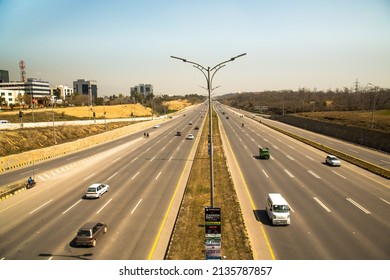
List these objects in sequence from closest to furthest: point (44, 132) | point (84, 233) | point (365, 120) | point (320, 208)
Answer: point (84, 233) < point (320, 208) < point (44, 132) < point (365, 120)

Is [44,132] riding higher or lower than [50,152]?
higher

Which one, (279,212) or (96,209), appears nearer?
(279,212)

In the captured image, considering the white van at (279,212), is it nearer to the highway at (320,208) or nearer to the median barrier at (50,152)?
the highway at (320,208)

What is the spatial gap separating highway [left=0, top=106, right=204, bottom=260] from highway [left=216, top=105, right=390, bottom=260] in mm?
8015

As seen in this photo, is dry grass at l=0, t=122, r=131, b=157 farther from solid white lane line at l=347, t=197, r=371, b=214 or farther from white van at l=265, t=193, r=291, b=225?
solid white lane line at l=347, t=197, r=371, b=214

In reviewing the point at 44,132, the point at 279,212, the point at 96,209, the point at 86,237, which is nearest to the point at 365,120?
the point at 279,212

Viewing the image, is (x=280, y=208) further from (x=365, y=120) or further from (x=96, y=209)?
(x=365, y=120)

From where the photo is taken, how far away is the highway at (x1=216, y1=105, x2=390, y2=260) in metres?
19.8

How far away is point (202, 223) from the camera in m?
24.1

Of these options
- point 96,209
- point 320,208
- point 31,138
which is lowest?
point 96,209

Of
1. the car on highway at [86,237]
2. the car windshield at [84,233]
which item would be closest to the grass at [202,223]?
the car on highway at [86,237]

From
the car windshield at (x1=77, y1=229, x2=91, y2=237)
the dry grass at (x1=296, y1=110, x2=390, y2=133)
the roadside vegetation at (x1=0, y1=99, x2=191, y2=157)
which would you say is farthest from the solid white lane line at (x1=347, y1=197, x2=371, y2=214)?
the roadside vegetation at (x1=0, y1=99, x2=191, y2=157)

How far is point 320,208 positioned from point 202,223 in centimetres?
1143

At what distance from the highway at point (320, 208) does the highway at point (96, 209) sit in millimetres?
8015
